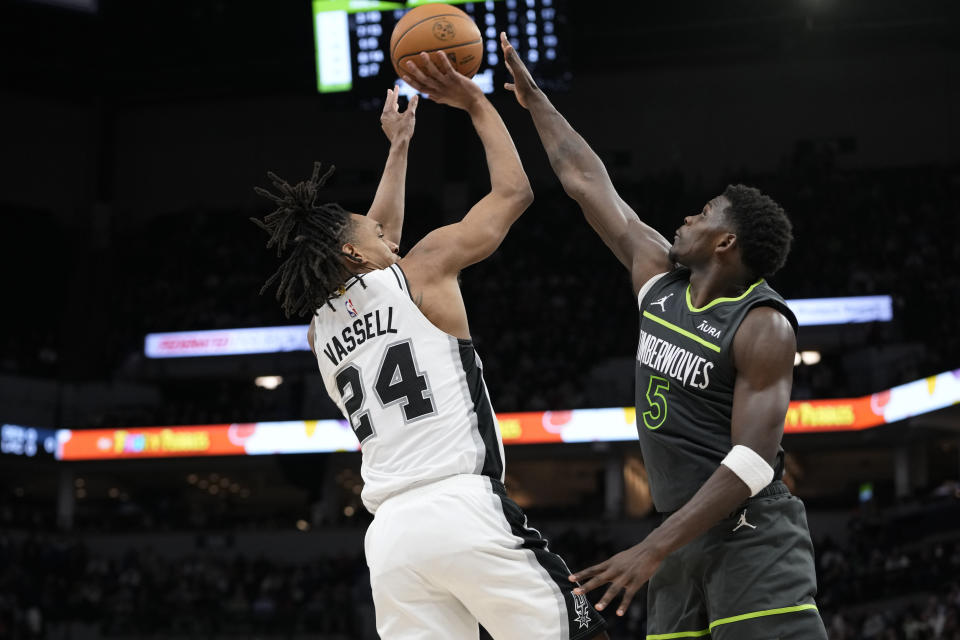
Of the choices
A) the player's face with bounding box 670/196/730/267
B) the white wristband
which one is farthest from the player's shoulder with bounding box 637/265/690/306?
the white wristband

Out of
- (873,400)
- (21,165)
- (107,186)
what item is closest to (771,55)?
(873,400)

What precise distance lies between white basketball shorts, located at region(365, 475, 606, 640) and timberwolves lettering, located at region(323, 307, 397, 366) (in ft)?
1.85

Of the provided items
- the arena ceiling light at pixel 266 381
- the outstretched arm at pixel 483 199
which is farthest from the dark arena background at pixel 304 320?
the outstretched arm at pixel 483 199

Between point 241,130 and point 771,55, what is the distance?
45.8 feet

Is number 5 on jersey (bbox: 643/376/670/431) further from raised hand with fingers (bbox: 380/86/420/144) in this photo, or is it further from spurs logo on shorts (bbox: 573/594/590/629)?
raised hand with fingers (bbox: 380/86/420/144)

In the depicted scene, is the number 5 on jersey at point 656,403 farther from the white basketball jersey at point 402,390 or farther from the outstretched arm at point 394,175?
the outstretched arm at point 394,175

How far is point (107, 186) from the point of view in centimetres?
3123

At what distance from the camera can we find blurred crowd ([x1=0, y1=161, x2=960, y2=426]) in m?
23.7

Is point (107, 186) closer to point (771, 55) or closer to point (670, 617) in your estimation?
point (771, 55)

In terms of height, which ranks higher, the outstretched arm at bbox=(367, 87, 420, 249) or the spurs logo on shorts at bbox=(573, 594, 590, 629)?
the outstretched arm at bbox=(367, 87, 420, 249)

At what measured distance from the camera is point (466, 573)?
3775mm

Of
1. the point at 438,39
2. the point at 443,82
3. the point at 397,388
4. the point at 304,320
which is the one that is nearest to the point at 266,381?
the point at 304,320

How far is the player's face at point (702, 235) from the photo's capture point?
4004 millimetres

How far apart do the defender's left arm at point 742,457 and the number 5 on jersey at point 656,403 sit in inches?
11.4
